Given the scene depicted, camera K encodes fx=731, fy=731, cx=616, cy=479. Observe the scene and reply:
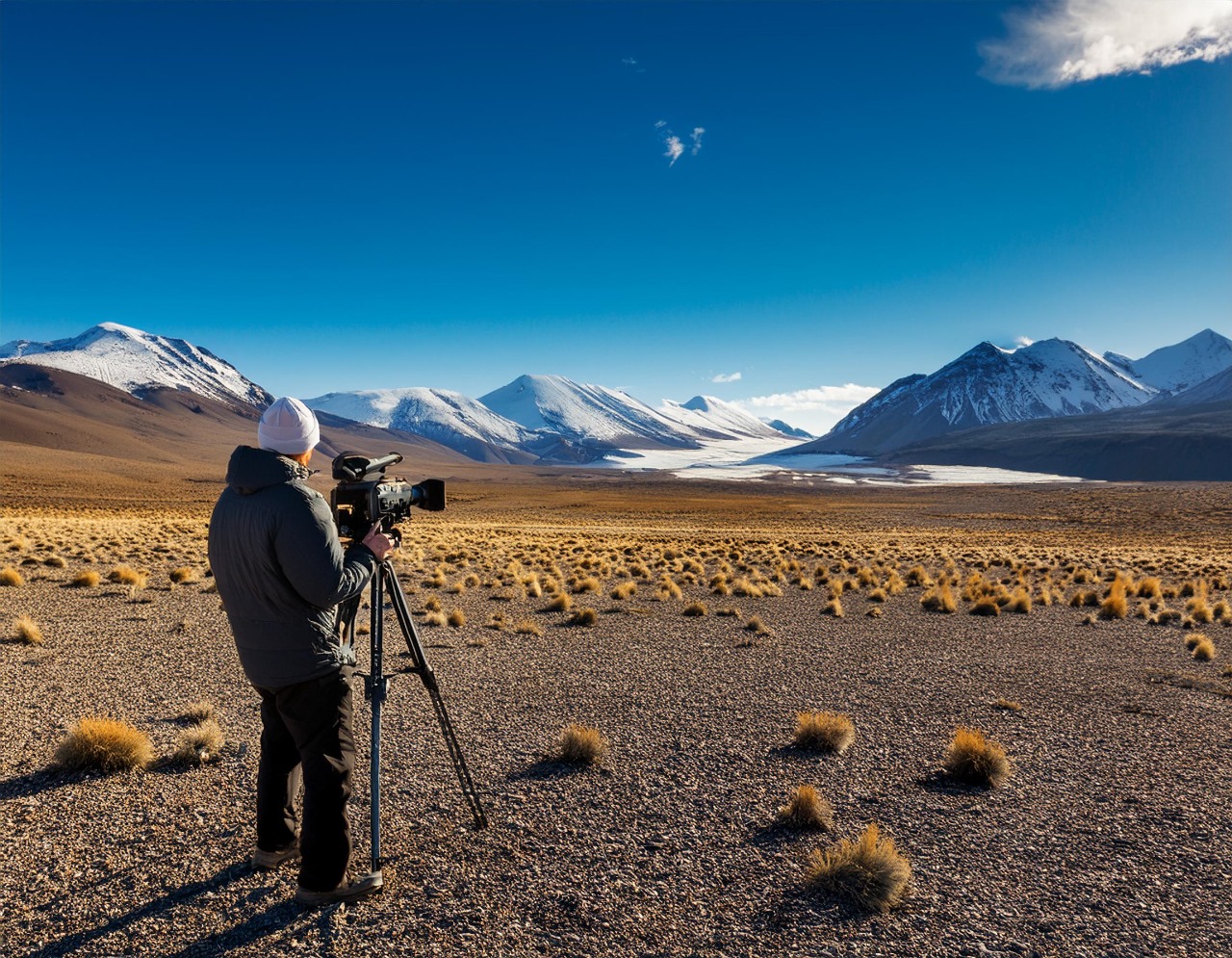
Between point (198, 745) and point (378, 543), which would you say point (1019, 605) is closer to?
point (198, 745)

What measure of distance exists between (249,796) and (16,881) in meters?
1.39

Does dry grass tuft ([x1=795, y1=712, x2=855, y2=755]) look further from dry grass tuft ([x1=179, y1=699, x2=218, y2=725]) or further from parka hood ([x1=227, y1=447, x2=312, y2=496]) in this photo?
dry grass tuft ([x1=179, y1=699, x2=218, y2=725])

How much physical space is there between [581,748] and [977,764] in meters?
3.22

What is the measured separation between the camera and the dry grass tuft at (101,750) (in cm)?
553

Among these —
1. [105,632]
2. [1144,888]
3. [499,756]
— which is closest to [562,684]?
[499,756]

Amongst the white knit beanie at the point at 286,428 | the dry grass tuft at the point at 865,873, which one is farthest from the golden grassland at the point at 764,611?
the white knit beanie at the point at 286,428

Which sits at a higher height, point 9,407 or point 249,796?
point 9,407

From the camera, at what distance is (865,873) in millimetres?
4148

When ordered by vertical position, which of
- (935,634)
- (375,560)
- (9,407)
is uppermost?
(9,407)

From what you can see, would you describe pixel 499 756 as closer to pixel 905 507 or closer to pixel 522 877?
pixel 522 877

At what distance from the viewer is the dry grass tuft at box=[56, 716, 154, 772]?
553cm

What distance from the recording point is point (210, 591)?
14.6 m

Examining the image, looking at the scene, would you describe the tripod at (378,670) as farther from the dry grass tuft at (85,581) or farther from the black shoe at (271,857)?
the dry grass tuft at (85,581)

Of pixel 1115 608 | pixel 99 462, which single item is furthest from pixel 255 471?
pixel 99 462
